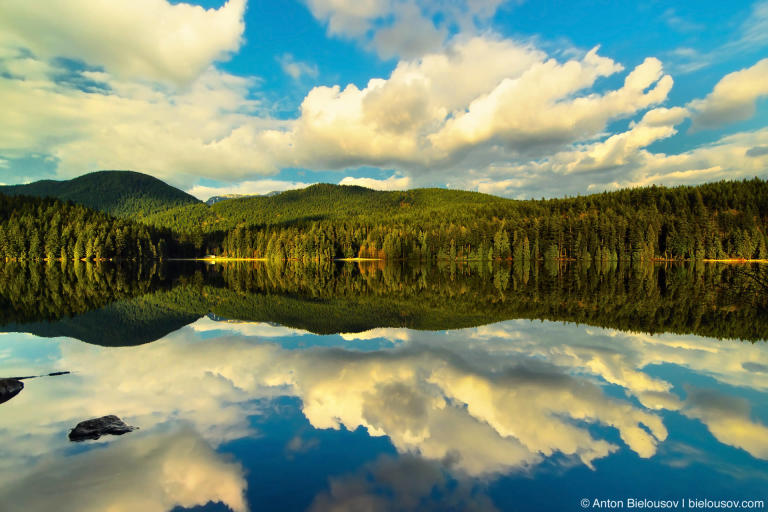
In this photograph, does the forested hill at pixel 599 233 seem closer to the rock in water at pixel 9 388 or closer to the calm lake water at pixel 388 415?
the calm lake water at pixel 388 415

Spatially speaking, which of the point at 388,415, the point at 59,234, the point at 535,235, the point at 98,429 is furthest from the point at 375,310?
the point at 59,234

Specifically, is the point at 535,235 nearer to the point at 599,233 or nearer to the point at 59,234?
the point at 599,233

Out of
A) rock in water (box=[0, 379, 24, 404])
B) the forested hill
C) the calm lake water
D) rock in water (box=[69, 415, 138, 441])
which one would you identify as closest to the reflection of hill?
the calm lake water

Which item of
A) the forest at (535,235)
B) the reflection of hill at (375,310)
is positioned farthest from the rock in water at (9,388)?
the forest at (535,235)

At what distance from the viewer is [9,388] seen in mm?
12703

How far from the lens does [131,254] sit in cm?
14912

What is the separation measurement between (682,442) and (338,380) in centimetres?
1014

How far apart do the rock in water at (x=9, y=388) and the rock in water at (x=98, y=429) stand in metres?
4.54

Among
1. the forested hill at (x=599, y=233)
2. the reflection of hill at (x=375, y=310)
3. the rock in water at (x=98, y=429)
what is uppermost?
the forested hill at (x=599, y=233)

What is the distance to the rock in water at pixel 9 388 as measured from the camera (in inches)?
481

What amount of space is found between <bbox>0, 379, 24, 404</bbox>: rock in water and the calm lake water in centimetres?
37

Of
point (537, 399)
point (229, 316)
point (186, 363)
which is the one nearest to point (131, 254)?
point (229, 316)

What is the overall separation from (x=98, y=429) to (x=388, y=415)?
25.6ft

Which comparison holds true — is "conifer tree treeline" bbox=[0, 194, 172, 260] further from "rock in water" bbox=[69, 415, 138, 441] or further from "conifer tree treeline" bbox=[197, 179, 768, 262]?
"rock in water" bbox=[69, 415, 138, 441]
